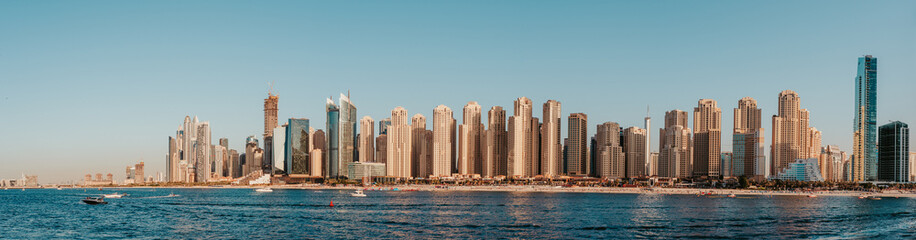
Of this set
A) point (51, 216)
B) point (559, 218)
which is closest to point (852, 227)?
point (559, 218)

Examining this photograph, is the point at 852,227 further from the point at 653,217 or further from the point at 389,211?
the point at 389,211

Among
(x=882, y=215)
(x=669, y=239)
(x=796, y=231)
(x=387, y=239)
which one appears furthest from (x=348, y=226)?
(x=882, y=215)

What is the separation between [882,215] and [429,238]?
75699mm

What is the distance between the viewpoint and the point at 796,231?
75875 mm

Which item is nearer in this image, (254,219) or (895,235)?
(895,235)

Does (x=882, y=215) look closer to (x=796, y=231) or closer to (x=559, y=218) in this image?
(x=796, y=231)

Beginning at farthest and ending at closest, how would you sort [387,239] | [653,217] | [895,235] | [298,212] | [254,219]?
[298,212] < [653,217] < [254,219] < [895,235] < [387,239]

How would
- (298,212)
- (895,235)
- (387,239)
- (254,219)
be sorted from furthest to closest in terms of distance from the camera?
1. (298,212)
2. (254,219)
3. (895,235)
4. (387,239)

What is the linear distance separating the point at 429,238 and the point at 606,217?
3721 cm

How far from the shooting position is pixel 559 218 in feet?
303

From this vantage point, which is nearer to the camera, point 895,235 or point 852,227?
point 895,235

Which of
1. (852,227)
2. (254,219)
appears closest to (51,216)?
(254,219)

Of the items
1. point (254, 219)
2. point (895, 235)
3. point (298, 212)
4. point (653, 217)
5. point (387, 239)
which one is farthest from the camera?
point (298, 212)

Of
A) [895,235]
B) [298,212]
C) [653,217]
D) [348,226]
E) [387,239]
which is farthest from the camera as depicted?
[298,212]
